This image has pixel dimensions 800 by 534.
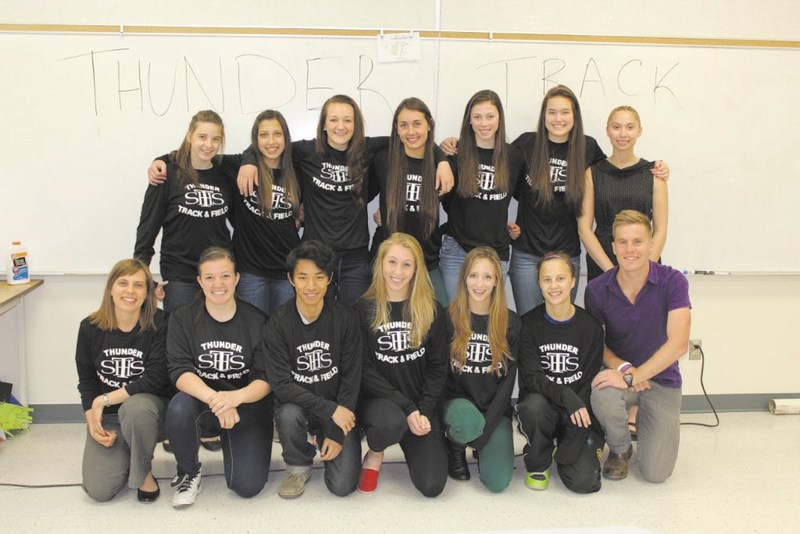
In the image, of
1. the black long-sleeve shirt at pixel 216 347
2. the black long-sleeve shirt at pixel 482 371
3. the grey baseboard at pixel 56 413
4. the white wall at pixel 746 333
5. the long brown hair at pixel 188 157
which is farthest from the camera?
the white wall at pixel 746 333

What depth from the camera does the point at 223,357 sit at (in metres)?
2.60

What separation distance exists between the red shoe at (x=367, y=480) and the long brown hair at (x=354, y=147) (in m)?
1.16

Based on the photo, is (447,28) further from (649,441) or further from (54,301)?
(54,301)

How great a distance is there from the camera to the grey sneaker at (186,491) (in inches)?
96.7

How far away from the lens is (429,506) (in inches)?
98.7

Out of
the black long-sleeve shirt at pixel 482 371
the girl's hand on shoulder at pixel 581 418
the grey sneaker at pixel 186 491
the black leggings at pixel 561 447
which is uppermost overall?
the black long-sleeve shirt at pixel 482 371

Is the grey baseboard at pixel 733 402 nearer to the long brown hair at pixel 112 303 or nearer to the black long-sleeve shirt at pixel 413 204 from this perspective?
the black long-sleeve shirt at pixel 413 204

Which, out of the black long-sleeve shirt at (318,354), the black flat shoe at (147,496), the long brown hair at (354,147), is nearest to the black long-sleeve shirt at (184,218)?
the long brown hair at (354,147)

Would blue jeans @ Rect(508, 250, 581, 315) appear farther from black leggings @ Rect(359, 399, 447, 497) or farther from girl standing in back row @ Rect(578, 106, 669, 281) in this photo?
black leggings @ Rect(359, 399, 447, 497)

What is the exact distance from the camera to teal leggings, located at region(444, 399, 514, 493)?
2590 mm

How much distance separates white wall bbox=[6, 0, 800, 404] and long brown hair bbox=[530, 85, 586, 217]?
0.51 m

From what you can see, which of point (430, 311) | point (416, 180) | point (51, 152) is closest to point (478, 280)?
point (430, 311)

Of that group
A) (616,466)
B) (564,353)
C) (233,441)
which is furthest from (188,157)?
(616,466)

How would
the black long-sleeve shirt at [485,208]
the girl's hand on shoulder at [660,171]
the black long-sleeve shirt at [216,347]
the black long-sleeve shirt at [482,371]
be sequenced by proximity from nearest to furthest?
1. the black long-sleeve shirt at [216,347]
2. the black long-sleeve shirt at [482,371]
3. the black long-sleeve shirt at [485,208]
4. the girl's hand on shoulder at [660,171]
